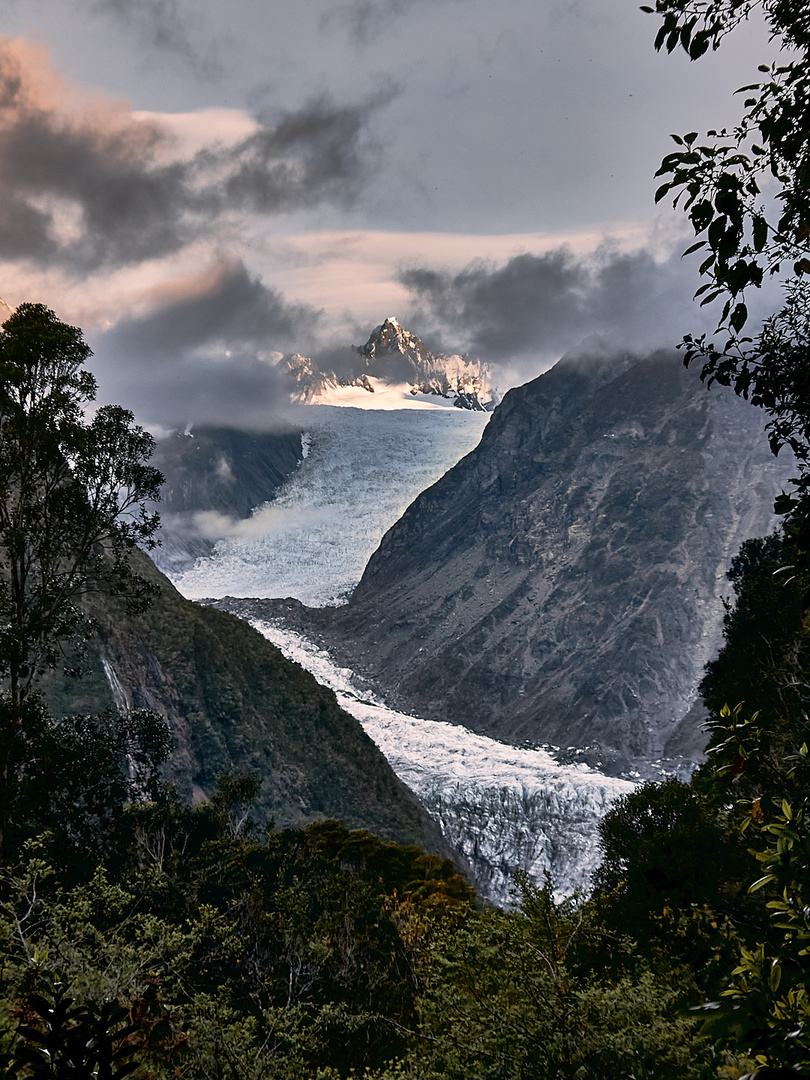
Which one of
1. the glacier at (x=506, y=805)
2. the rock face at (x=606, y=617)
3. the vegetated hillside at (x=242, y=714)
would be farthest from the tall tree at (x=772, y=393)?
the rock face at (x=606, y=617)

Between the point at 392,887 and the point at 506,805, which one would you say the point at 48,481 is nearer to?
the point at 392,887

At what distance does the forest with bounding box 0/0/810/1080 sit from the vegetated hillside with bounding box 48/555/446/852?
1793 centimetres

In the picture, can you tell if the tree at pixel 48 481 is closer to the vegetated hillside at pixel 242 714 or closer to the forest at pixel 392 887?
the forest at pixel 392 887

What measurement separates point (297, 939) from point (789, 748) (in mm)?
17504

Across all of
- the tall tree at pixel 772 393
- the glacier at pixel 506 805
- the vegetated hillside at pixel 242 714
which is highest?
the tall tree at pixel 772 393

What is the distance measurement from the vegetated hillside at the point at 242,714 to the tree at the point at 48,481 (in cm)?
3560

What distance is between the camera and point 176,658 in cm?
6309

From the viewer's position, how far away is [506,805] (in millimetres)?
92688

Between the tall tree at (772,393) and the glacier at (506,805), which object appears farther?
the glacier at (506,805)

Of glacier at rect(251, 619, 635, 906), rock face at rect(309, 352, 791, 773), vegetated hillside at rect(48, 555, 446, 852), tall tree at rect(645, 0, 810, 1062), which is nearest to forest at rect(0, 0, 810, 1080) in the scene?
tall tree at rect(645, 0, 810, 1062)

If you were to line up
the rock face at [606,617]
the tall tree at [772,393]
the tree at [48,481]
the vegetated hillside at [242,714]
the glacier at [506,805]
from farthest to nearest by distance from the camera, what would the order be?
the rock face at [606,617] < the glacier at [506,805] < the vegetated hillside at [242,714] < the tree at [48,481] < the tall tree at [772,393]

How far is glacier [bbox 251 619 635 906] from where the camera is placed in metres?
84.4

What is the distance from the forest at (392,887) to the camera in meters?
3.85

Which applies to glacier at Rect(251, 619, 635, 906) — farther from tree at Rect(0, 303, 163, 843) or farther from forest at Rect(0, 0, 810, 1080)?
tree at Rect(0, 303, 163, 843)
